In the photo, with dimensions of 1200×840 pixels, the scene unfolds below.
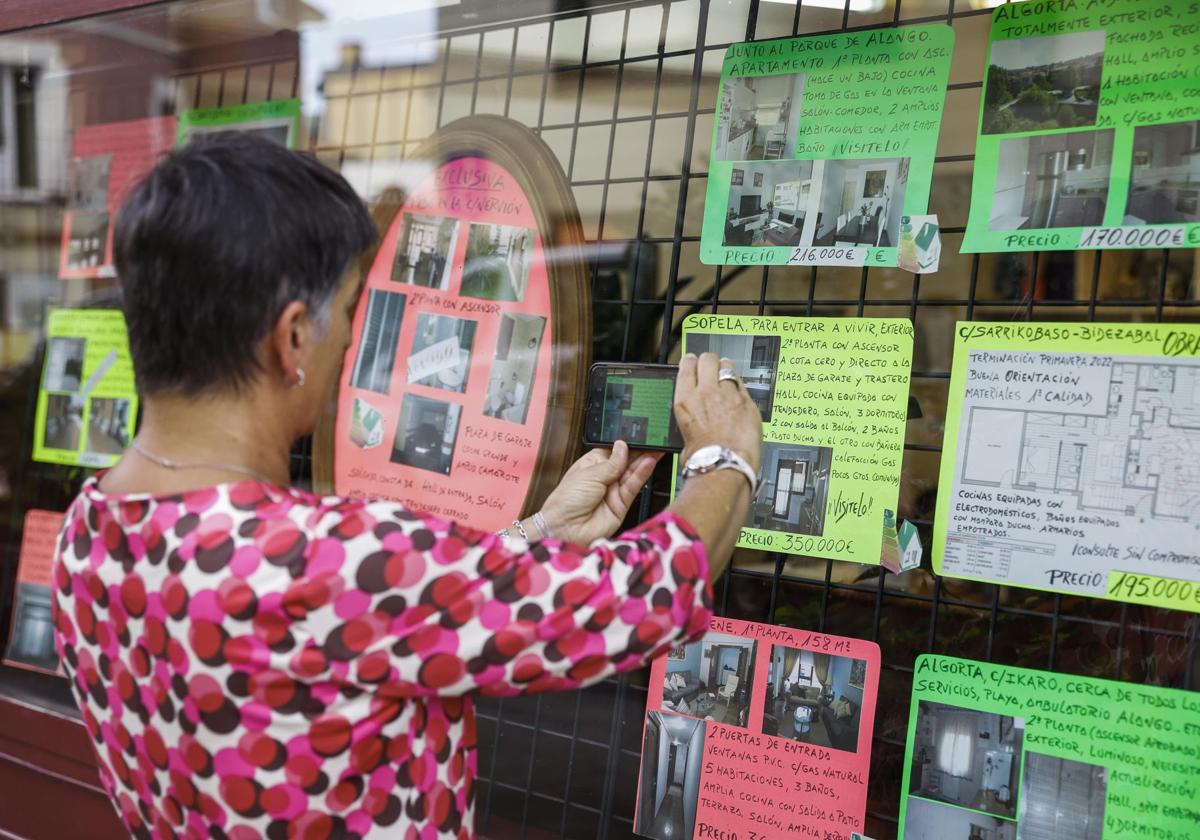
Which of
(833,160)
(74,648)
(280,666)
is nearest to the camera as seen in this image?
(280,666)

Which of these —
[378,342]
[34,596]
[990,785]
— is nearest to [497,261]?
[378,342]

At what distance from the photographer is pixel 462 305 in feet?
5.66

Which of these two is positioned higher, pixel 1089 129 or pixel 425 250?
pixel 1089 129

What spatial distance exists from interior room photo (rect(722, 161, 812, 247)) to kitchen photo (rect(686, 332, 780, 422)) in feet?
0.44

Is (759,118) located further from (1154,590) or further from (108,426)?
(108,426)

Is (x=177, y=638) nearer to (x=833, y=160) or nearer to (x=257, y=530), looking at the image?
(x=257, y=530)

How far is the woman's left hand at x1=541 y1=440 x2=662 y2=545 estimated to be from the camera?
4.50 ft

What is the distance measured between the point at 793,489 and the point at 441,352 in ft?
2.16

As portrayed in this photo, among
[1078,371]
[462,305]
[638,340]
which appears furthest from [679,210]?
[1078,371]

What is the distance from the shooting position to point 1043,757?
3.97ft

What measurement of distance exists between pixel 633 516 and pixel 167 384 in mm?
751

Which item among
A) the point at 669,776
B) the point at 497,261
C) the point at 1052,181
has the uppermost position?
the point at 1052,181

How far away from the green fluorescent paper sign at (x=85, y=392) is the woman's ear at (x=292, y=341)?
1358 millimetres

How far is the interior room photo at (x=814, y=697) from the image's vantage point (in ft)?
4.43
